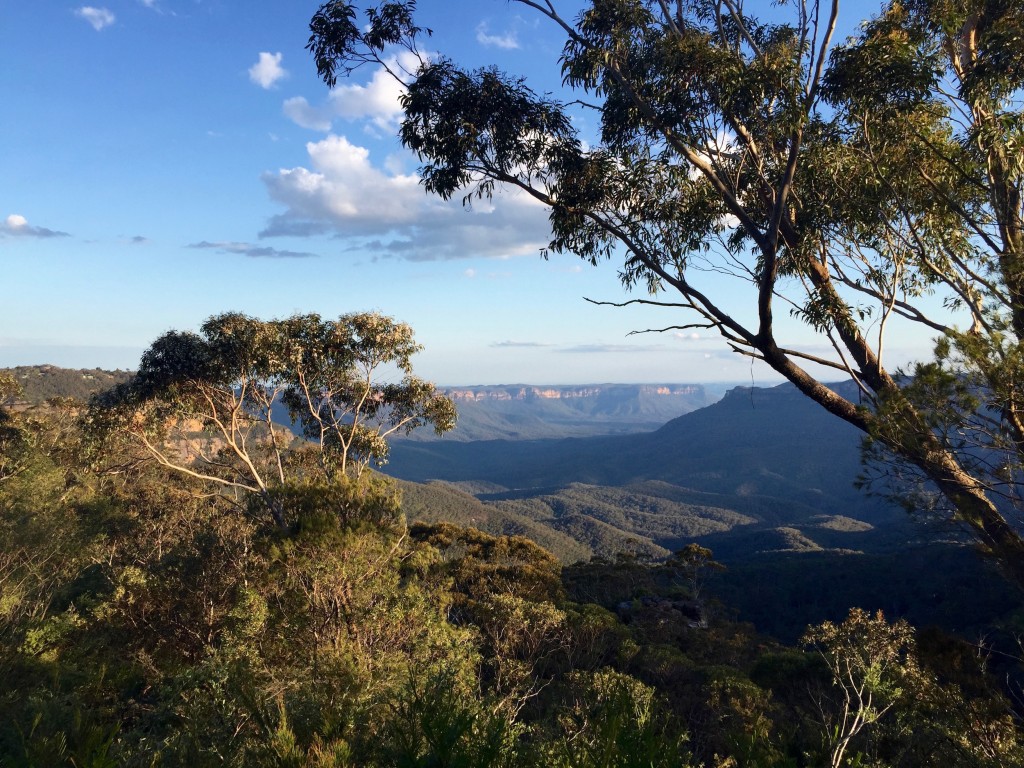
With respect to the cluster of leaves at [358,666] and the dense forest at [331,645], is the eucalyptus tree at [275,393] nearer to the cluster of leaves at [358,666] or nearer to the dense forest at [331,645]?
the dense forest at [331,645]

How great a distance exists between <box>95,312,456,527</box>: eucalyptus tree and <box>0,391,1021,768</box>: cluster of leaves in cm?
253

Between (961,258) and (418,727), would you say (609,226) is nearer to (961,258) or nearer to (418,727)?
(961,258)

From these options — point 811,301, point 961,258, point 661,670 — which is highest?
point 961,258

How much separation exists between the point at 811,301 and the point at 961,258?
279 cm

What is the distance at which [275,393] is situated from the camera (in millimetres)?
16391

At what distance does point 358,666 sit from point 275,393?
10170 mm

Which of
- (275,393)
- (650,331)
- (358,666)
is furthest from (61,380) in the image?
(650,331)

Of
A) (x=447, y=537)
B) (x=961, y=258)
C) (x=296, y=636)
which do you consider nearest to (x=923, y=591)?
(x=447, y=537)

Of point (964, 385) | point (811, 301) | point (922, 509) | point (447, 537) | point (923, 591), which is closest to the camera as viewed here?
point (964, 385)

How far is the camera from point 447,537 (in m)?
28.4

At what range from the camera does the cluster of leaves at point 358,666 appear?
159 inches

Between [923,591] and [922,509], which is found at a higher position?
[922,509]

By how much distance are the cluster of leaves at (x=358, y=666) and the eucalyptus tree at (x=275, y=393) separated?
253 centimetres

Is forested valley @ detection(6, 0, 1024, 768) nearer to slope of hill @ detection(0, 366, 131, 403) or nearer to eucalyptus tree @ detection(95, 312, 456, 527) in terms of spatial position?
eucalyptus tree @ detection(95, 312, 456, 527)
